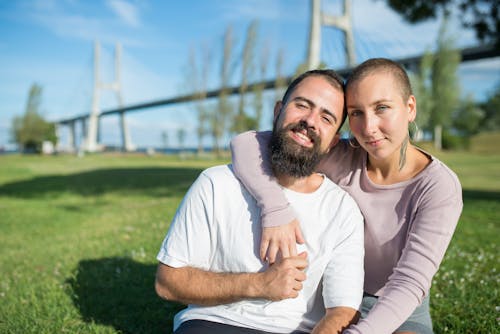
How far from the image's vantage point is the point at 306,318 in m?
2.10

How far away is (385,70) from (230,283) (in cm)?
120

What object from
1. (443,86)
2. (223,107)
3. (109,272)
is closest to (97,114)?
(223,107)

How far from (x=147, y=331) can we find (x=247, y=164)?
147 cm

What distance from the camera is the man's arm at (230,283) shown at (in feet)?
6.35

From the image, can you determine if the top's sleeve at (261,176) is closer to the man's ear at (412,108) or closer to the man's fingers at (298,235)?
the man's fingers at (298,235)

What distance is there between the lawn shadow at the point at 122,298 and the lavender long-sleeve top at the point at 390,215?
143 cm

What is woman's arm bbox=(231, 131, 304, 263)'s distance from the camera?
1.96 meters

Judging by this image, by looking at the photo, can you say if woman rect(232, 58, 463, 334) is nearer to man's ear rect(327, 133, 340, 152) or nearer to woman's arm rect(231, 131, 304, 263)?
woman's arm rect(231, 131, 304, 263)

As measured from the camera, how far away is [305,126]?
2.20m

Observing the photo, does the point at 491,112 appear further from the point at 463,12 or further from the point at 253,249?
the point at 253,249

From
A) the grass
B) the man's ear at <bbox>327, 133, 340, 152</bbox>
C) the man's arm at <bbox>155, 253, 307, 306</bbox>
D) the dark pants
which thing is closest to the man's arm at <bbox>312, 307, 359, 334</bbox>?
the man's arm at <bbox>155, 253, 307, 306</bbox>

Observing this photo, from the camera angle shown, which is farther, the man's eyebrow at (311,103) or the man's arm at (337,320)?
the man's eyebrow at (311,103)

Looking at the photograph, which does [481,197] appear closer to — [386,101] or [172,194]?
[172,194]

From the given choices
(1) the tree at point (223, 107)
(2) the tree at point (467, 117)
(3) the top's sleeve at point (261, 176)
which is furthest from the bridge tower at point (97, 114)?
(3) the top's sleeve at point (261, 176)
